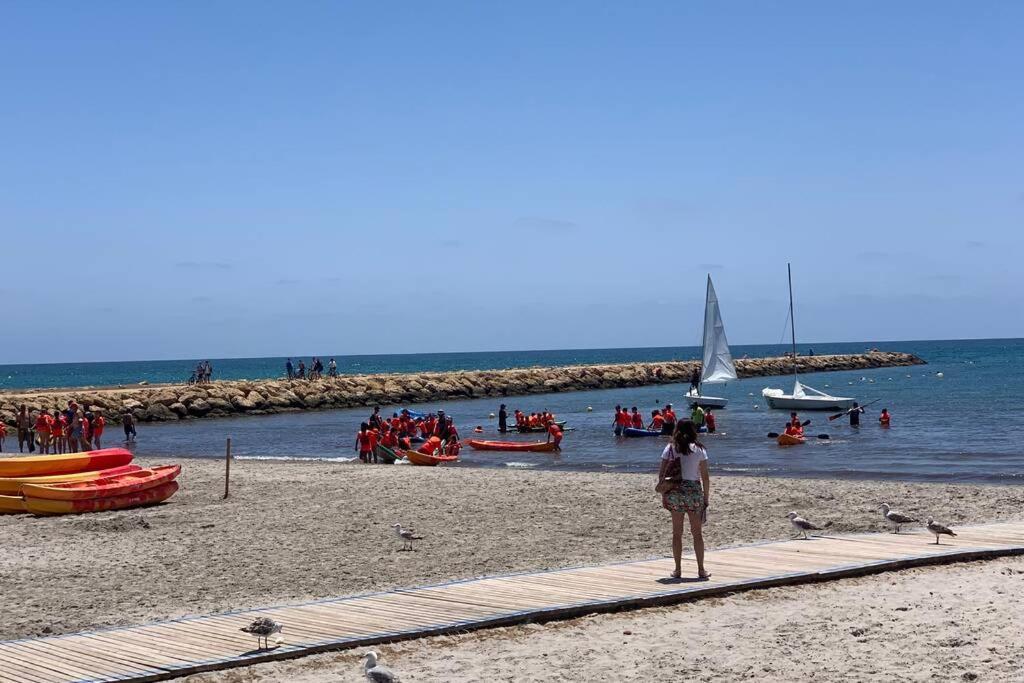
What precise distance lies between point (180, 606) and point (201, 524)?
21.2ft

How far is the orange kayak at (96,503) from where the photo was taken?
19203 mm

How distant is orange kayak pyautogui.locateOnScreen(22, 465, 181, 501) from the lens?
1922 centimetres

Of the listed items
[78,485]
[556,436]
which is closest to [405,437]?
[556,436]

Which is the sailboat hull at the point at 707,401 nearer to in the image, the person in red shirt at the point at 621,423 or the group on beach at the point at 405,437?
the person in red shirt at the point at 621,423

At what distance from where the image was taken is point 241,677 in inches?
340

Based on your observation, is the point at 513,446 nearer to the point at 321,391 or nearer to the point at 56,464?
the point at 56,464

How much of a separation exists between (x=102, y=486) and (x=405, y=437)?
15152mm

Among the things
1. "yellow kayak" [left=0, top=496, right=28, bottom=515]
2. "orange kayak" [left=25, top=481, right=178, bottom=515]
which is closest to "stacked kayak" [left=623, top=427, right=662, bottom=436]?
"orange kayak" [left=25, top=481, right=178, bottom=515]

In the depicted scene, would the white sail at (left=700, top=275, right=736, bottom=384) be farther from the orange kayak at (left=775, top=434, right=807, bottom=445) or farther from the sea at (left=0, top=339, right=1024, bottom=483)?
the orange kayak at (left=775, top=434, right=807, bottom=445)

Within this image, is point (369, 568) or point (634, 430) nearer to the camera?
point (369, 568)

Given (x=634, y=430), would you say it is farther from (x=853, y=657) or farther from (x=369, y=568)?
(x=853, y=657)

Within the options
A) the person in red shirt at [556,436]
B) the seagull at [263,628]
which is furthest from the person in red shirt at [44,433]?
the seagull at [263,628]

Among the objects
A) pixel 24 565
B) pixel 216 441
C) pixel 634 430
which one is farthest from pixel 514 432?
pixel 24 565

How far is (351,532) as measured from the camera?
16.8m
